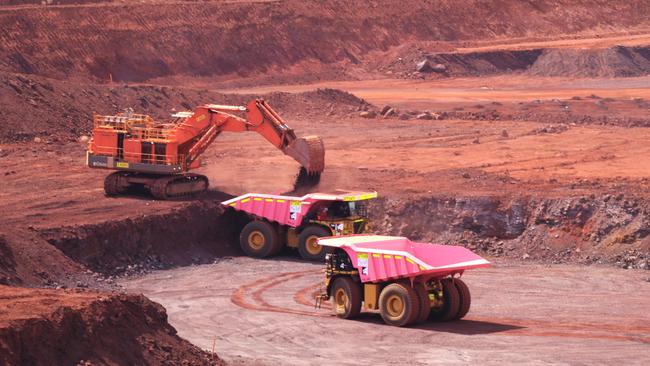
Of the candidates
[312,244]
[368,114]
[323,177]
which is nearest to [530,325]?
[312,244]

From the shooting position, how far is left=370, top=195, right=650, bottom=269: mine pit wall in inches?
1309

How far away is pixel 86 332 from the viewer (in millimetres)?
17719

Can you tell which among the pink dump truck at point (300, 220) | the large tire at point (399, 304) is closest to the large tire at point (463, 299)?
the large tire at point (399, 304)

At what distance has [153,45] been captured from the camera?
74.8 metres

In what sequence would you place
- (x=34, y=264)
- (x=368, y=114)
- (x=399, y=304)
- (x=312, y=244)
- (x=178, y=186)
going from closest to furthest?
(x=399, y=304), (x=34, y=264), (x=312, y=244), (x=178, y=186), (x=368, y=114)

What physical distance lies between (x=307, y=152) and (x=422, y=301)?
11.8 m

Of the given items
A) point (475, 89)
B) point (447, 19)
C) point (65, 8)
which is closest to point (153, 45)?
point (65, 8)

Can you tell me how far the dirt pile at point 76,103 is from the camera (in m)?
49.8

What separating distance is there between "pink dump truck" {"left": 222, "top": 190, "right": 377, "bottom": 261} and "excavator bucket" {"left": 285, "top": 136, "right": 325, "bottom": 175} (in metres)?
2.50

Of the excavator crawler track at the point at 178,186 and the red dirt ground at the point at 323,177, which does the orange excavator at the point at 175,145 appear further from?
the red dirt ground at the point at 323,177

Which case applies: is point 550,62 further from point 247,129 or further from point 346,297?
point 346,297

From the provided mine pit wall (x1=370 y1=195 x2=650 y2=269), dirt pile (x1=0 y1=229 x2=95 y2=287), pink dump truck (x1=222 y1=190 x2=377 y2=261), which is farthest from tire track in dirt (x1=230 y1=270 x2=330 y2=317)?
mine pit wall (x1=370 y1=195 x2=650 y2=269)

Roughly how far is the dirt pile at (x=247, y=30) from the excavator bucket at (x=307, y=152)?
1166 inches

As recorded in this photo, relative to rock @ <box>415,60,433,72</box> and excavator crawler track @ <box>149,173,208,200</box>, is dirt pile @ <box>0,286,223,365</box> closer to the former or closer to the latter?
excavator crawler track @ <box>149,173,208,200</box>
